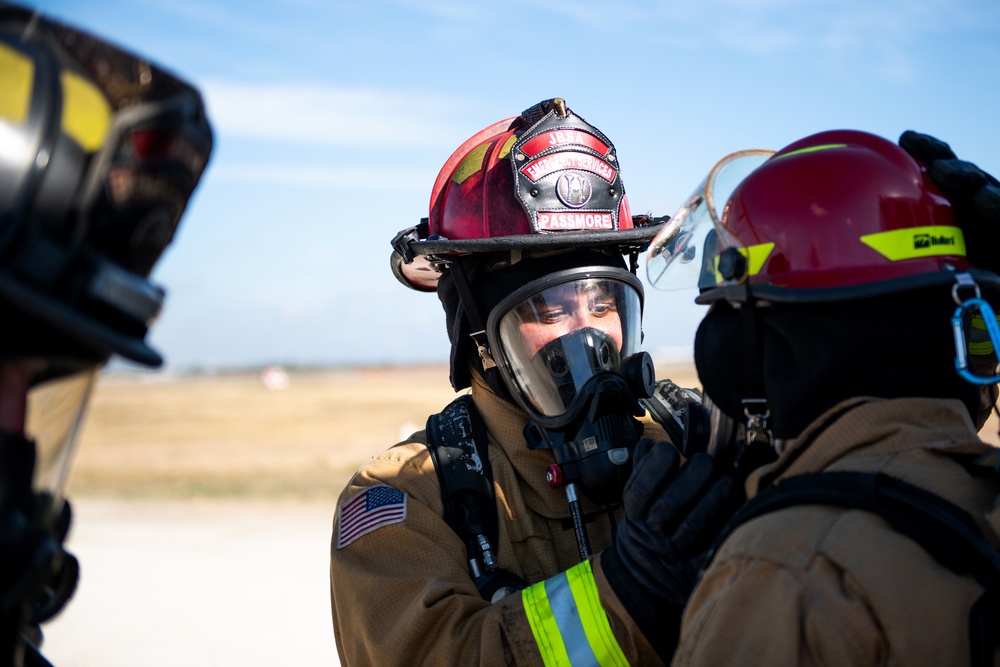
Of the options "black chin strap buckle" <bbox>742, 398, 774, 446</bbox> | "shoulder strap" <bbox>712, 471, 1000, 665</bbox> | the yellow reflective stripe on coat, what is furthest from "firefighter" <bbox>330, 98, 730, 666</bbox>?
"shoulder strap" <bbox>712, 471, 1000, 665</bbox>

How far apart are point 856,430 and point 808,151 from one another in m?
0.60

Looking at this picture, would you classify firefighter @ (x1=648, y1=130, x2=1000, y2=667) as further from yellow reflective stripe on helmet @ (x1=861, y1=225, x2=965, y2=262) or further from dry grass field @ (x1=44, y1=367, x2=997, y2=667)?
dry grass field @ (x1=44, y1=367, x2=997, y2=667)

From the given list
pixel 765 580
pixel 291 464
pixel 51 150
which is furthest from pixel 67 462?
pixel 291 464

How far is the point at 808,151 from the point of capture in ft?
5.98

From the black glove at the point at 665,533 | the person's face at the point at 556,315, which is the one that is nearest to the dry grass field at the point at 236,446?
the person's face at the point at 556,315

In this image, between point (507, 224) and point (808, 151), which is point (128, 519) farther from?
point (808, 151)

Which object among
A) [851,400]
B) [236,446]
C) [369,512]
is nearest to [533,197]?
[369,512]

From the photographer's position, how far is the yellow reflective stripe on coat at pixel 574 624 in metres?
2.13

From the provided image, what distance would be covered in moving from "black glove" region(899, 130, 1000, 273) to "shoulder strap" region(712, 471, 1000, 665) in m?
Result: 0.70

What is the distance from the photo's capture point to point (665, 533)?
78.2 inches

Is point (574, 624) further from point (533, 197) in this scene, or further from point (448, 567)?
point (533, 197)

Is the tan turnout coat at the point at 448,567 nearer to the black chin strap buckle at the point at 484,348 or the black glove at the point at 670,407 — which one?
the black chin strap buckle at the point at 484,348

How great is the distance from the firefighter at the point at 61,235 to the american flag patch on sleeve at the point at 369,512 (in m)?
1.14

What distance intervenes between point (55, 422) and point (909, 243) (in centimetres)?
157
